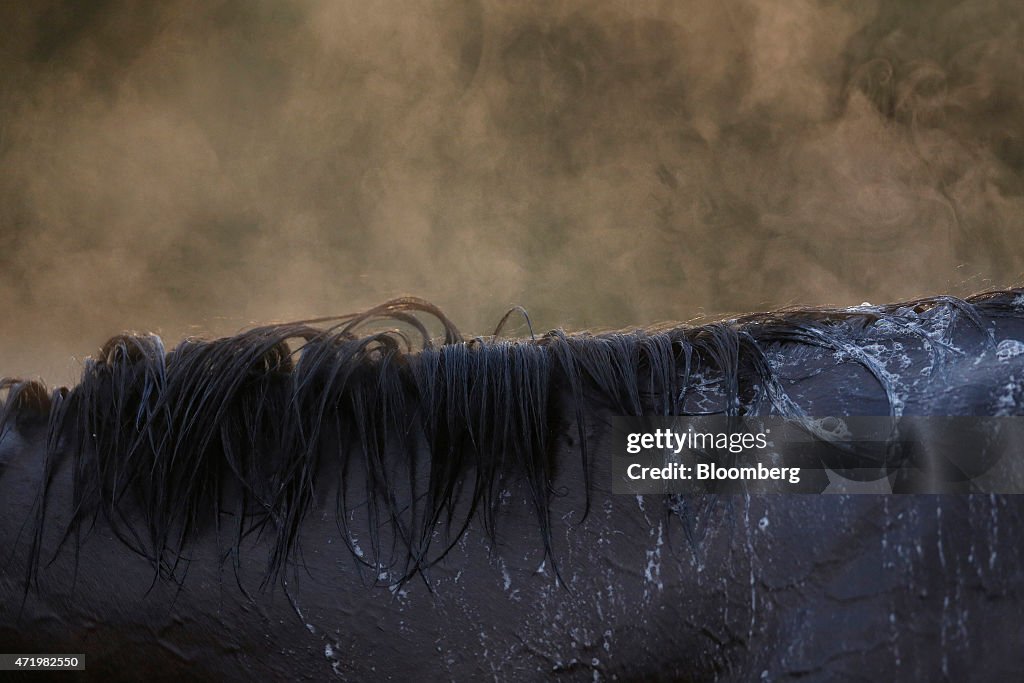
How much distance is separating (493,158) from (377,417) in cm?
231

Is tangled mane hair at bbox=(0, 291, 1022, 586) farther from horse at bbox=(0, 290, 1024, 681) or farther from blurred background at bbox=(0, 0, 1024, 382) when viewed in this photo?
blurred background at bbox=(0, 0, 1024, 382)

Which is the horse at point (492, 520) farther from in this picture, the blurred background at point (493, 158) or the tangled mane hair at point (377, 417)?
the blurred background at point (493, 158)

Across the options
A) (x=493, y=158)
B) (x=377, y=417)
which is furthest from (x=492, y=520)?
(x=493, y=158)

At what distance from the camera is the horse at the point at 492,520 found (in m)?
0.57

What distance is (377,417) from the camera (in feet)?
2.14

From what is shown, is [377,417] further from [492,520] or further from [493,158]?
[493,158]

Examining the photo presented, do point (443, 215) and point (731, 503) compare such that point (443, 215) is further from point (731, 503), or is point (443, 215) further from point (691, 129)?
point (731, 503)

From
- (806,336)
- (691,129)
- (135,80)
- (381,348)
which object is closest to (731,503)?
(806,336)

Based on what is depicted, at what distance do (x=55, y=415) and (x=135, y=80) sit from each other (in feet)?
8.50

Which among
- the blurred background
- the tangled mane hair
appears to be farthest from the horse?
the blurred background

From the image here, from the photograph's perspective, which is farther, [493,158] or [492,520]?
[493,158]

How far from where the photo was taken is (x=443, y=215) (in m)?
2.87

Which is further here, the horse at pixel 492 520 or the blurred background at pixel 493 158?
the blurred background at pixel 493 158

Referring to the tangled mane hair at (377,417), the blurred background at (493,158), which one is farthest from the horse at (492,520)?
the blurred background at (493,158)
